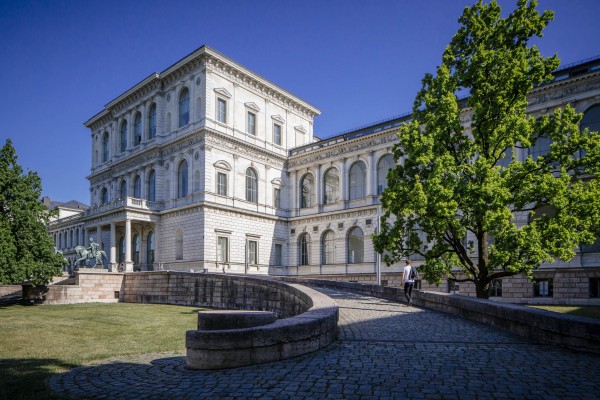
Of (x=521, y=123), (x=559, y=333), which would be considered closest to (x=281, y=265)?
(x=521, y=123)

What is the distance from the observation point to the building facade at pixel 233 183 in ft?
130

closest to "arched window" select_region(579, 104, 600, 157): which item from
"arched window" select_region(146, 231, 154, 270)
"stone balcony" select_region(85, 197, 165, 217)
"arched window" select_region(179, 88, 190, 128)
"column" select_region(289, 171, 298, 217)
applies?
"column" select_region(289, 171, 298, 217)

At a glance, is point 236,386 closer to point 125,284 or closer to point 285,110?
point 125,284

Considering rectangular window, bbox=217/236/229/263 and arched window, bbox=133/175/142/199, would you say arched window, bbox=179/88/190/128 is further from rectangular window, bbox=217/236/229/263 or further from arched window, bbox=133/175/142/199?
rectangular window, bbox=217/236/229/263

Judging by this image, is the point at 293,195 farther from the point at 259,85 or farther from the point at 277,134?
the point at 259,85

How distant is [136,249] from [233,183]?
461 inches

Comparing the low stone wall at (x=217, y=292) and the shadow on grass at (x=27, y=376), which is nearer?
the shadow on grass at (x=27, y=376)

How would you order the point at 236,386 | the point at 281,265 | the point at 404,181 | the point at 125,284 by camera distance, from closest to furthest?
the point at 236,386 → the point at 404,181 → the point at 125,284 → the point at 281,265

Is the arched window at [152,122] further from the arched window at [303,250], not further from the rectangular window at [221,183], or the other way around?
the arched window at [303,250]

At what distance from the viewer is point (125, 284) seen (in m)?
33.7

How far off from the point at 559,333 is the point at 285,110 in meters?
41.7

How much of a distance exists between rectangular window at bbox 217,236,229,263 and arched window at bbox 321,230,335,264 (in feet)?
30.8

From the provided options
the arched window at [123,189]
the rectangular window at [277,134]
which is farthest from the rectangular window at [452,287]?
the arched window at [123,189]

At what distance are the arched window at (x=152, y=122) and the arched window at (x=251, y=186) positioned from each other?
10.2 m
